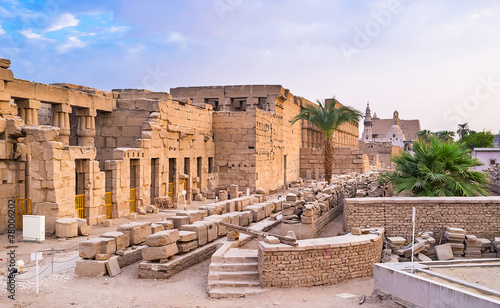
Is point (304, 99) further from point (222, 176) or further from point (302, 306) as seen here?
point (302, 306)

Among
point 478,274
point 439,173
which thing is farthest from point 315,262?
point 439,173

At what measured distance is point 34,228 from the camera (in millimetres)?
12281

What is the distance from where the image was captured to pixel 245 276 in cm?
1004

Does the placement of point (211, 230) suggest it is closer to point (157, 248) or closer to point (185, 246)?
point (185, 246)

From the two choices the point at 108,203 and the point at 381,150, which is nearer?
the point at 108,203

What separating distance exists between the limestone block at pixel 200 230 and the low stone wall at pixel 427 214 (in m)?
3.97

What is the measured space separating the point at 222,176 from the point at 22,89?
11.7 m

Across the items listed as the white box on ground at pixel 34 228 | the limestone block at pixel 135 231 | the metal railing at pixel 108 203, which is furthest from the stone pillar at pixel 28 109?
the limestone block at pixel 135 231

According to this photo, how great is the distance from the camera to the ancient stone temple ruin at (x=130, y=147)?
13.4 meters

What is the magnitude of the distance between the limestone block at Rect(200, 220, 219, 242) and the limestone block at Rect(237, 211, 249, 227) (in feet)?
5.21

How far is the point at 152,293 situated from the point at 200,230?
2.97 m

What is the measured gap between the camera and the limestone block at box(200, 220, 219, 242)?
12555 mm

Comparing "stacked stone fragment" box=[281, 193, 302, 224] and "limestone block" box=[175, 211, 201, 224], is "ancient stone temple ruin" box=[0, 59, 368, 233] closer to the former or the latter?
"limestone block" box=[175, 211, 201, 224]

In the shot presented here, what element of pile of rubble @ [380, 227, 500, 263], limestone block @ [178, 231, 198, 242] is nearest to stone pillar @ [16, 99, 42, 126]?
limestone block @ [178, 231, 198, 242]
